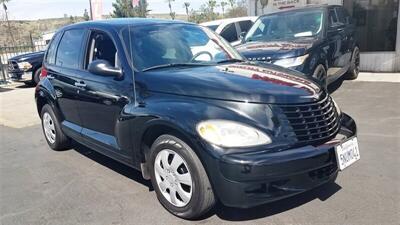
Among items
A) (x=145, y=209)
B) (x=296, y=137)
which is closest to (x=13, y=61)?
(x=145, y=209)

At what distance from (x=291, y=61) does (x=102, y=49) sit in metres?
3.30

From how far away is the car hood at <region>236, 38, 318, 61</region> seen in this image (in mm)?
6559

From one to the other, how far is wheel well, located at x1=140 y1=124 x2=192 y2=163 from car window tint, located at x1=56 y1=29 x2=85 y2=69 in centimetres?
166

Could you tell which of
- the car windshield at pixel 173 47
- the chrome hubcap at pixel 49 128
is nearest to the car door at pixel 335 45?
the car windshield at pixel 173 47

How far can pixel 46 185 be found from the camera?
4.46 meters

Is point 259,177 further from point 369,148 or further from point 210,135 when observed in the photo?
point 369,148

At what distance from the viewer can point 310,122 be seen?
10.6 ft

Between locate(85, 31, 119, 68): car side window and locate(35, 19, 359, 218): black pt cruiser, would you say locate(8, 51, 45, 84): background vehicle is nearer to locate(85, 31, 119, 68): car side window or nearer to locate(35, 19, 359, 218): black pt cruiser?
locate(35, 19, 359, 218): black pt cruiser

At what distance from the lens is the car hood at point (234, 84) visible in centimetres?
318

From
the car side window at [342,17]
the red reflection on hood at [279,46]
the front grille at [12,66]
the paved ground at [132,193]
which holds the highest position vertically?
the car side window at [342,17]

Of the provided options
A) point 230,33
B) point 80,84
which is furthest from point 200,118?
point 230,33

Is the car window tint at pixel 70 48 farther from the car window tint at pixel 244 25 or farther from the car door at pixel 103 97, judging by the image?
the car window tint at pixel 244 25

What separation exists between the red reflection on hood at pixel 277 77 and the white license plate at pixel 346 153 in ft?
1.66

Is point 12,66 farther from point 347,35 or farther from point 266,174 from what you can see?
point 266,174
